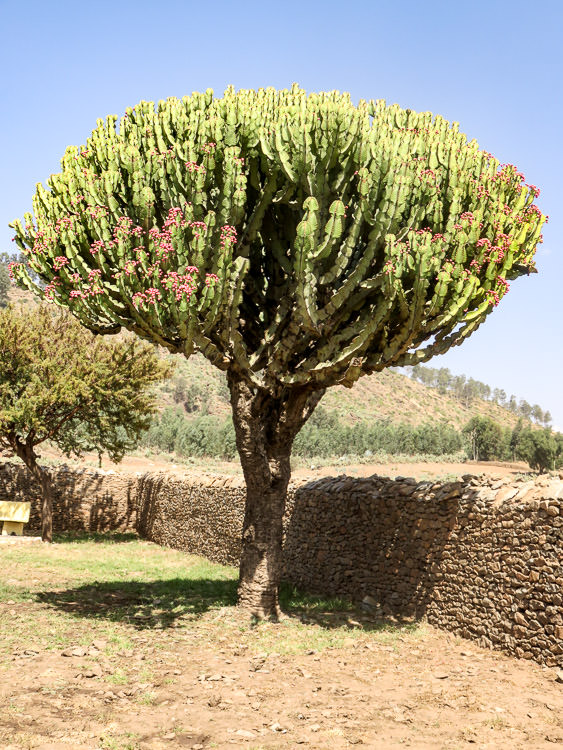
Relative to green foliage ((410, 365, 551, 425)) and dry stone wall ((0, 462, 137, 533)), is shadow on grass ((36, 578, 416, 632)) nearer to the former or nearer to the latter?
dry stone wall ((0, 462, 137, 533))

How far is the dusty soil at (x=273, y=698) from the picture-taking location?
6.32 metres

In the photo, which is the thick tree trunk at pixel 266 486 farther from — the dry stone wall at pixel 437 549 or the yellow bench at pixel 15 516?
the yellow bench at pixel 15 516

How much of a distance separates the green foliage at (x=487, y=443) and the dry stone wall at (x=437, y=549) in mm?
56622

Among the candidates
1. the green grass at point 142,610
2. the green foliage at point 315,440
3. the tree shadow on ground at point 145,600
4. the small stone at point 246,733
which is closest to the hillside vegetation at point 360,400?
the green foliage at point 315,440

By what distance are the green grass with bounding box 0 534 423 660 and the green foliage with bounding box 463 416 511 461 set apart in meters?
57.5

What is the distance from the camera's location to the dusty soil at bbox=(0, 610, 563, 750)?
6.32 metres

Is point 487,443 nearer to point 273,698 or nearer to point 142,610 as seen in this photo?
point 142,610

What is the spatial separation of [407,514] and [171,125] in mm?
7852

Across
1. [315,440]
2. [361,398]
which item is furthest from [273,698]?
[361,398]

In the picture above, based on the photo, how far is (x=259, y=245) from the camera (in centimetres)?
1135

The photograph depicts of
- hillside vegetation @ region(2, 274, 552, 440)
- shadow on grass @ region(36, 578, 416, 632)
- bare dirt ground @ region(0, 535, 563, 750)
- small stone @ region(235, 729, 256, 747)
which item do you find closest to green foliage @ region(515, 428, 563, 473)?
hillside vegetation @ region(2, 274, 552, 440)

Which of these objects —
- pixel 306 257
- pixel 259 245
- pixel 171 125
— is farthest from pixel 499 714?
pixel 171 125

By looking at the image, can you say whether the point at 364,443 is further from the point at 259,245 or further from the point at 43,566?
the point at 259,245

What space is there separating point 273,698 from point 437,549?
440 cm
